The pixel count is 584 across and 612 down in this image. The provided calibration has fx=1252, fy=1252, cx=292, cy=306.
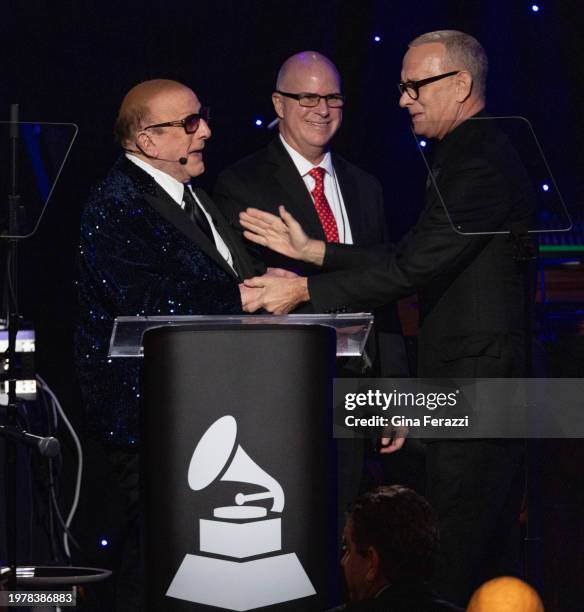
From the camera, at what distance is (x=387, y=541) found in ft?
8.72

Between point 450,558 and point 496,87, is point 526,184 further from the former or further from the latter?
point 450,558

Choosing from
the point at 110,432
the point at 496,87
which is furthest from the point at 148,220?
the point at 496,87

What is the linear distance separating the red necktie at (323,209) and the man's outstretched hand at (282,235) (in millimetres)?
232

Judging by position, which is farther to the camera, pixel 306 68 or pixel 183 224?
pixel 306 68

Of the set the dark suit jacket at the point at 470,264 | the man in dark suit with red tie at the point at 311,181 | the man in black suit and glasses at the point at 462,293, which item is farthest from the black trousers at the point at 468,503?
the man in dark suit with red tie at the point at 311,181

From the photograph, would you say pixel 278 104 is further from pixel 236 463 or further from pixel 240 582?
pixel 240 582

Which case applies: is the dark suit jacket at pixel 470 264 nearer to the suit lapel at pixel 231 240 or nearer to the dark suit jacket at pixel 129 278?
the suit lapel at pixel 231 240

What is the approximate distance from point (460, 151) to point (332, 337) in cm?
108

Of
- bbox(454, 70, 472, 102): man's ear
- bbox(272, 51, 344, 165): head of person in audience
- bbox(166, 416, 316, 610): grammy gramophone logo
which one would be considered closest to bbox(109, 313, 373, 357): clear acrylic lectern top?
Answer: bbox(166, 416, 316, 610): grammy gramophone logo

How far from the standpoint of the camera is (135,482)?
3.87 meters

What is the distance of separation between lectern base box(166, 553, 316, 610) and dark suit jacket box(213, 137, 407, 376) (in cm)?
127

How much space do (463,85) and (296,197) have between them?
2.23ft

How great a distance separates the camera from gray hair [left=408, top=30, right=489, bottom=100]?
4.06 meters

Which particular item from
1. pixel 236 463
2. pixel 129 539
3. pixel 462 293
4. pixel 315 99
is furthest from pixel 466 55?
pixel 129 539
